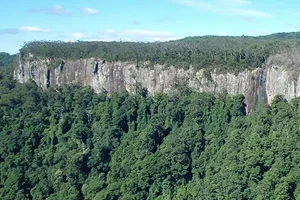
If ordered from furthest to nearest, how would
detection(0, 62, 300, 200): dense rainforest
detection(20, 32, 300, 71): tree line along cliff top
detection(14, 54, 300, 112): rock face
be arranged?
detection(20, 32, 300, 71): tree line along cliff top → detection(14, 54, 300, 112): rock face → detection(0, 62, 300, 200): dense rainforest

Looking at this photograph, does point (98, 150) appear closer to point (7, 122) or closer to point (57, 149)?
point (57, 149)

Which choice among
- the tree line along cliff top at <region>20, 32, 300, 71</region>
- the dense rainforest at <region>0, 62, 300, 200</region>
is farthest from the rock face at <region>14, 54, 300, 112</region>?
the dense rainforest at <region>0, 62, 300, 200</region>

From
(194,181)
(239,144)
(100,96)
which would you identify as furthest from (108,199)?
(100,96)

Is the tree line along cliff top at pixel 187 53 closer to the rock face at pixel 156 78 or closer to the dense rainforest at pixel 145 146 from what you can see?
the rock face at pixel 156 78

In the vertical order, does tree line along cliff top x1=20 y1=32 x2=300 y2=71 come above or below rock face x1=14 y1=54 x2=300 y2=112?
above

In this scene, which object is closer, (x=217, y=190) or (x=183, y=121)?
(x=217, y=190)

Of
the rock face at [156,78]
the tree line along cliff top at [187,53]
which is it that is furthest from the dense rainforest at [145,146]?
the tree line along cliff top at [187,53]

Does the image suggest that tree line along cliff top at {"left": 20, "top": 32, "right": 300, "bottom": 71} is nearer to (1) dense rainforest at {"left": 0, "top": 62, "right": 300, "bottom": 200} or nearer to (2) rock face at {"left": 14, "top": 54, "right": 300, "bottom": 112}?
(2) rock face at {"left": 14, "top": 54, "right": 300, "bottom": 112}
